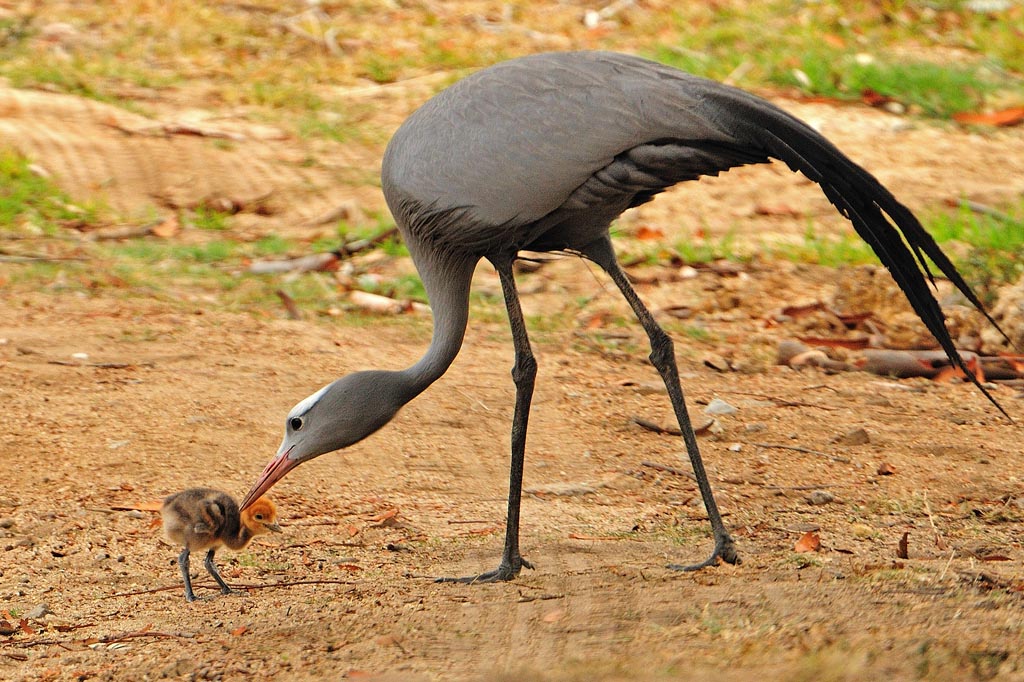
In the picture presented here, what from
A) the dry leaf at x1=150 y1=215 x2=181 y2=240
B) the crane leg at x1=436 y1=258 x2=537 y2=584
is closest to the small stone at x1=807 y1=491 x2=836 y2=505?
the crane leg at x1=436 y1=258 x2=537 y2=584

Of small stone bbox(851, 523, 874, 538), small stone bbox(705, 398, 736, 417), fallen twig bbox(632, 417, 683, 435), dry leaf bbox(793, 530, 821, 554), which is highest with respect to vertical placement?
dry leaf bbox(793, 530, 821, 554)

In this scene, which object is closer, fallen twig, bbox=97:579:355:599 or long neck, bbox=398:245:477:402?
fallen twig, bbox=97:579:355:599

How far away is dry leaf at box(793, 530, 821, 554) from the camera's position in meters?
4.35

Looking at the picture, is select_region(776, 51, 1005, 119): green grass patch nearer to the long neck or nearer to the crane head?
the long neck

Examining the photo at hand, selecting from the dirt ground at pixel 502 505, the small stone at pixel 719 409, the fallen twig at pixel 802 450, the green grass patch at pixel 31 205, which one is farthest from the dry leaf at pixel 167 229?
the fallen twig at pixel 802 450

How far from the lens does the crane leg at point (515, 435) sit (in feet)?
13.8

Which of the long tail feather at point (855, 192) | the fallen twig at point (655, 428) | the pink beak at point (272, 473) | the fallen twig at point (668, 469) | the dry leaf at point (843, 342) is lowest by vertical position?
the dry leaf at point (843, 342)

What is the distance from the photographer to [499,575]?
165 inches

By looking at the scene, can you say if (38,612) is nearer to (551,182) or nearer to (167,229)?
(551,182)

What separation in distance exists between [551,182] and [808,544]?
1.51 m

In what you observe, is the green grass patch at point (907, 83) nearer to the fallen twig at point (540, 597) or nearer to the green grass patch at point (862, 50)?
the green grass patch at point (862, 50)

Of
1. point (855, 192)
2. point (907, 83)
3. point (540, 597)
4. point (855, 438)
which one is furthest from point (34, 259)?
point (907, 83)

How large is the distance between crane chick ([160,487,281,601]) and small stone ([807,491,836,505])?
7.01 feet

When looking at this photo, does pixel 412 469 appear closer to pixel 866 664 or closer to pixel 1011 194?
pixel 866 664
